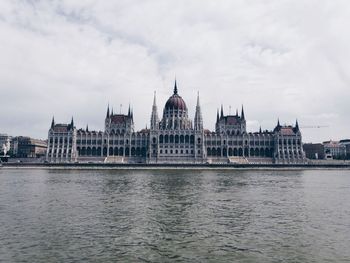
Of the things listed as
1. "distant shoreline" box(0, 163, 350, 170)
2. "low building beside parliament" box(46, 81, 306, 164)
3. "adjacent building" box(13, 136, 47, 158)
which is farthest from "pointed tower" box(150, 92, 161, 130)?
"adjacent building" box(13, 136, 47, 158)

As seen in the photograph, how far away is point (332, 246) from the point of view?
17250 mm

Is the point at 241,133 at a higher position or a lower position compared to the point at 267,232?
higher

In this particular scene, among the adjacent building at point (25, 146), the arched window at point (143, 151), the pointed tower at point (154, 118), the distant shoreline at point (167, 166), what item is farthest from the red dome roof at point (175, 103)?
the adjacent building at point (25, 146)

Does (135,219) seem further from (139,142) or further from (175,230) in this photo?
(139,142)

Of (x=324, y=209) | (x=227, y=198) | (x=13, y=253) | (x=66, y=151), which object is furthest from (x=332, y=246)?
(x=66, y=151)

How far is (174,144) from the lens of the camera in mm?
140000

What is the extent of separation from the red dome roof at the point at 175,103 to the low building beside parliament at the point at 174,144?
832 mm

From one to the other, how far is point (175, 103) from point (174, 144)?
22.7 metres

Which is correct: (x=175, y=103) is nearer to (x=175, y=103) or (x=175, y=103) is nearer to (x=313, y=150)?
(x=175, y=103)

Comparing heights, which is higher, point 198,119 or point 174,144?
point 198,119

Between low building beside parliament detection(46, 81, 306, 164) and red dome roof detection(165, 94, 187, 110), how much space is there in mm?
832

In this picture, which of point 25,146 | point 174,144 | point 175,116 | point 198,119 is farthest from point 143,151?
point 25,146

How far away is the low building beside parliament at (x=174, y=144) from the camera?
453 ft

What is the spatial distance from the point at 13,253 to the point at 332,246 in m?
15.5
